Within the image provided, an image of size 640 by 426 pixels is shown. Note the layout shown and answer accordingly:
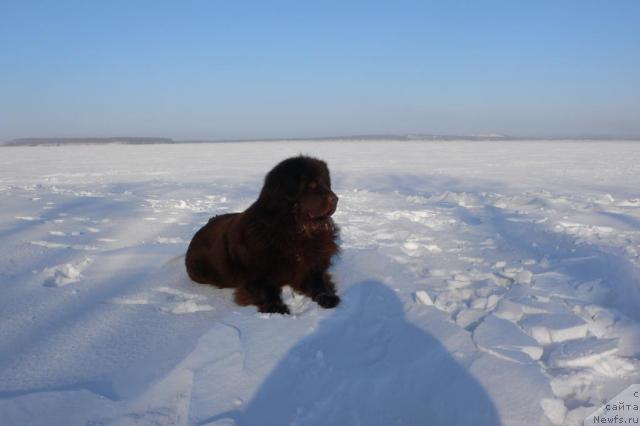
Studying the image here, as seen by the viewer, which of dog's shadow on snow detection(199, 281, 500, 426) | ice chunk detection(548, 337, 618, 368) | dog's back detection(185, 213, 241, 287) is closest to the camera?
→ dog's shadow on snow detection(199, 281, 500, 426)

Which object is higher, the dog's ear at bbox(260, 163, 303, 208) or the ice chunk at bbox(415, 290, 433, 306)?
the dog's ear at bbox(260, 163, 303, 208)

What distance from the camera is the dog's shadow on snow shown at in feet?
6.19

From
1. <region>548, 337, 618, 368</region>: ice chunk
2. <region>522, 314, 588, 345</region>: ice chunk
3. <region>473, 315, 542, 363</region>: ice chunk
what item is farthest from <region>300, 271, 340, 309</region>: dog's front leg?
<region>548, 337, 618, 368</region>: ice chunk

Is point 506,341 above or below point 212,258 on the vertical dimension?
below

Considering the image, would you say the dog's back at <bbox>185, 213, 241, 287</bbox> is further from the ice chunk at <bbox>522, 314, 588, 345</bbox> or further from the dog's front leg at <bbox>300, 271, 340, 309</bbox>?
the ice chunk at <bbox>522, 314, 588, 345</bbox>

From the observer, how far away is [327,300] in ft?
10.2

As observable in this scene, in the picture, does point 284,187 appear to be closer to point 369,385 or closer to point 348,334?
point 348,334

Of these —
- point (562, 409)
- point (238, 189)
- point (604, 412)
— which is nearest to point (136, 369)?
point (562, 409)

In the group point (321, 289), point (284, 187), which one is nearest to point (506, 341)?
point (321, 289)

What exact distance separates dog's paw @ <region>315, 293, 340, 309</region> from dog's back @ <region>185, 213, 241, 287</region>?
797 mm

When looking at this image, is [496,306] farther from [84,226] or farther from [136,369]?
[84,226]

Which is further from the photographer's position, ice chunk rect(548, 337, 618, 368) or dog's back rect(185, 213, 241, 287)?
dog's back rect(185, 213, 241, 287)

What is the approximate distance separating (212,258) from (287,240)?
771 mm

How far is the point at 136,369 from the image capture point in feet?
7.47
